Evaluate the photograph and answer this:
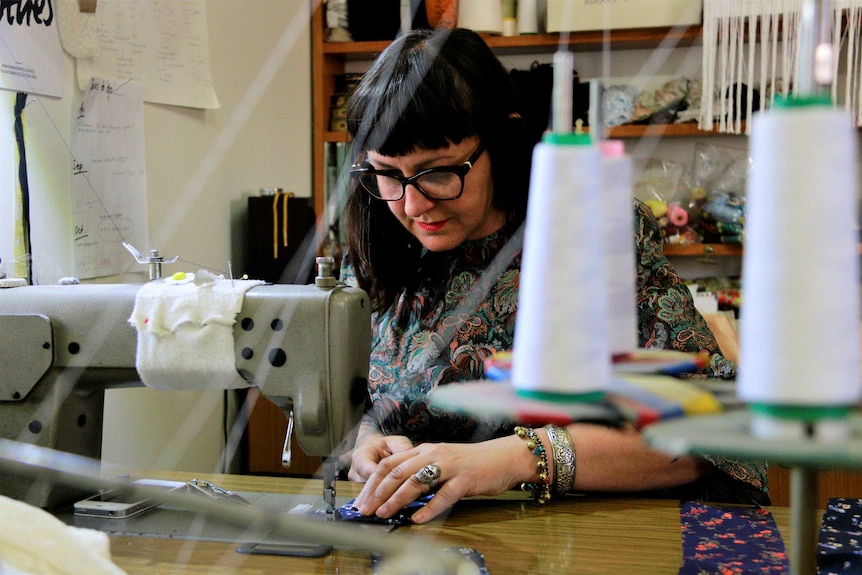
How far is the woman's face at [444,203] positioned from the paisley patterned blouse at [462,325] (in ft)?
0.25

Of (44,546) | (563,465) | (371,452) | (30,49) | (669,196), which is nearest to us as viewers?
(44,546)

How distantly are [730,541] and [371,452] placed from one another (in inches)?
20.6

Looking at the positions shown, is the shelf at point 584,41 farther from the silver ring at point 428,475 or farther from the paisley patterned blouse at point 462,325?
the silver ring at point 428,475

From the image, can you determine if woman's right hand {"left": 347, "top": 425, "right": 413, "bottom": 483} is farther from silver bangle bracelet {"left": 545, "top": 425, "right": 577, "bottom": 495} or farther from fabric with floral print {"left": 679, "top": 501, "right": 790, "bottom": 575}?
fabric with floral print {"left": 679, "top": 501, "right": 790, "bottom": 575}

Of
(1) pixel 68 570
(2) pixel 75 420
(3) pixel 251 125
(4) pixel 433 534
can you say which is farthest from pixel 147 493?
(3) pixel 251 125

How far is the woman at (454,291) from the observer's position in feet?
4.09

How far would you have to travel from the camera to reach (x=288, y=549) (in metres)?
1.05

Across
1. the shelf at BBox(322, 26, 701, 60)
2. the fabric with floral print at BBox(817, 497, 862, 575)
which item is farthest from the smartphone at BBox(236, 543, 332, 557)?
the shelf at BBox(322, 26, 701, 60)

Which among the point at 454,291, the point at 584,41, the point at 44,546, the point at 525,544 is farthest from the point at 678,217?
the point at 44,546

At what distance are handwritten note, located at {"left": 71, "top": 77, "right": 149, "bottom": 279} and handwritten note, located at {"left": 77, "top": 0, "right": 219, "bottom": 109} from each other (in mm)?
44

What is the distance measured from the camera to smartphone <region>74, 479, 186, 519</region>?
3.89ft

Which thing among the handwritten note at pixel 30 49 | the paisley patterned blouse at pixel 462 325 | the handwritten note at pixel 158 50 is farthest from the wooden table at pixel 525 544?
the handwritten note at pixel 158 50

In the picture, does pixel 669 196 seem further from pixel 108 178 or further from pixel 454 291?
pixel 108 178

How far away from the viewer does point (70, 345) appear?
1.20 m
